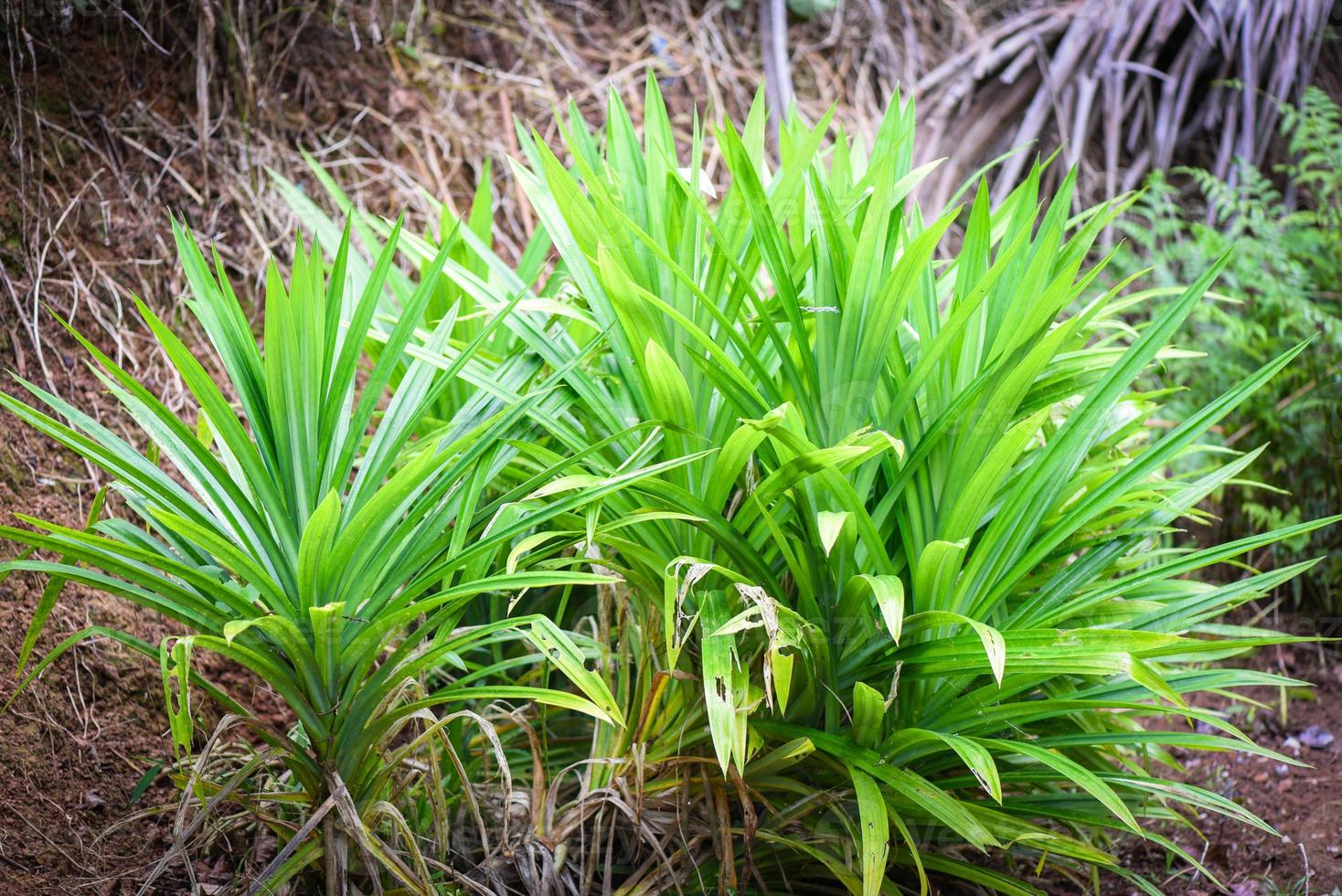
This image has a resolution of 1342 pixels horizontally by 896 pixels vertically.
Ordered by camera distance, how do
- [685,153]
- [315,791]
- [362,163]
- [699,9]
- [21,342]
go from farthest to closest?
1. [699,9]
2. [685,153]
3. [362,163]
4. [21,342]
5. [315,791]

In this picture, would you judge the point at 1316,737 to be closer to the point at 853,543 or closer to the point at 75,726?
the point at 853,543

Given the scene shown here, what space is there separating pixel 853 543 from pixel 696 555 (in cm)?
23

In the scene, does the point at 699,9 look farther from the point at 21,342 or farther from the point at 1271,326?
the point at 21,342

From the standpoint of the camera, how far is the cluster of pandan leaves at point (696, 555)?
120cm

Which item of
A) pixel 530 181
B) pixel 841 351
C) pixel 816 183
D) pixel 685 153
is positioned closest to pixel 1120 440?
pixel 841 351

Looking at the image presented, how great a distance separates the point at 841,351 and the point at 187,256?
0.86 m

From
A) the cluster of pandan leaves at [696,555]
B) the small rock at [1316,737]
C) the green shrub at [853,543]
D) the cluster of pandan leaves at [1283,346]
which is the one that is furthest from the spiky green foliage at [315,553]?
the cluster of pandan leaves at [1283,346]

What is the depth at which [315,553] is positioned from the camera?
1.13m

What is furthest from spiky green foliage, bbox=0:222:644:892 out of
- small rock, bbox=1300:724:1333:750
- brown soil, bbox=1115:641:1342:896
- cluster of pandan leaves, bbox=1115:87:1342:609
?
cluster of pandan leaves, bbox=1115:87:1342:609

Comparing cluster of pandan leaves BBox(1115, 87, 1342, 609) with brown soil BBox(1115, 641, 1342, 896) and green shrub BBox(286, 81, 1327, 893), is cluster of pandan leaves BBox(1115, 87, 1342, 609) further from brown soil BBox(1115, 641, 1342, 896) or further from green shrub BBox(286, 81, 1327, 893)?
green shrub BBox(286, 81, 1327, 893)

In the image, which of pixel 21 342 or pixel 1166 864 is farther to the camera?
pixel 21 342

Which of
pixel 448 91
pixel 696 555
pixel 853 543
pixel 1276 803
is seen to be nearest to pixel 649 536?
pixel 696 555

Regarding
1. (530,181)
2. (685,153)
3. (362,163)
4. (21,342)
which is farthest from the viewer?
(685,153)

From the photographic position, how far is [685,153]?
305 centimetres
